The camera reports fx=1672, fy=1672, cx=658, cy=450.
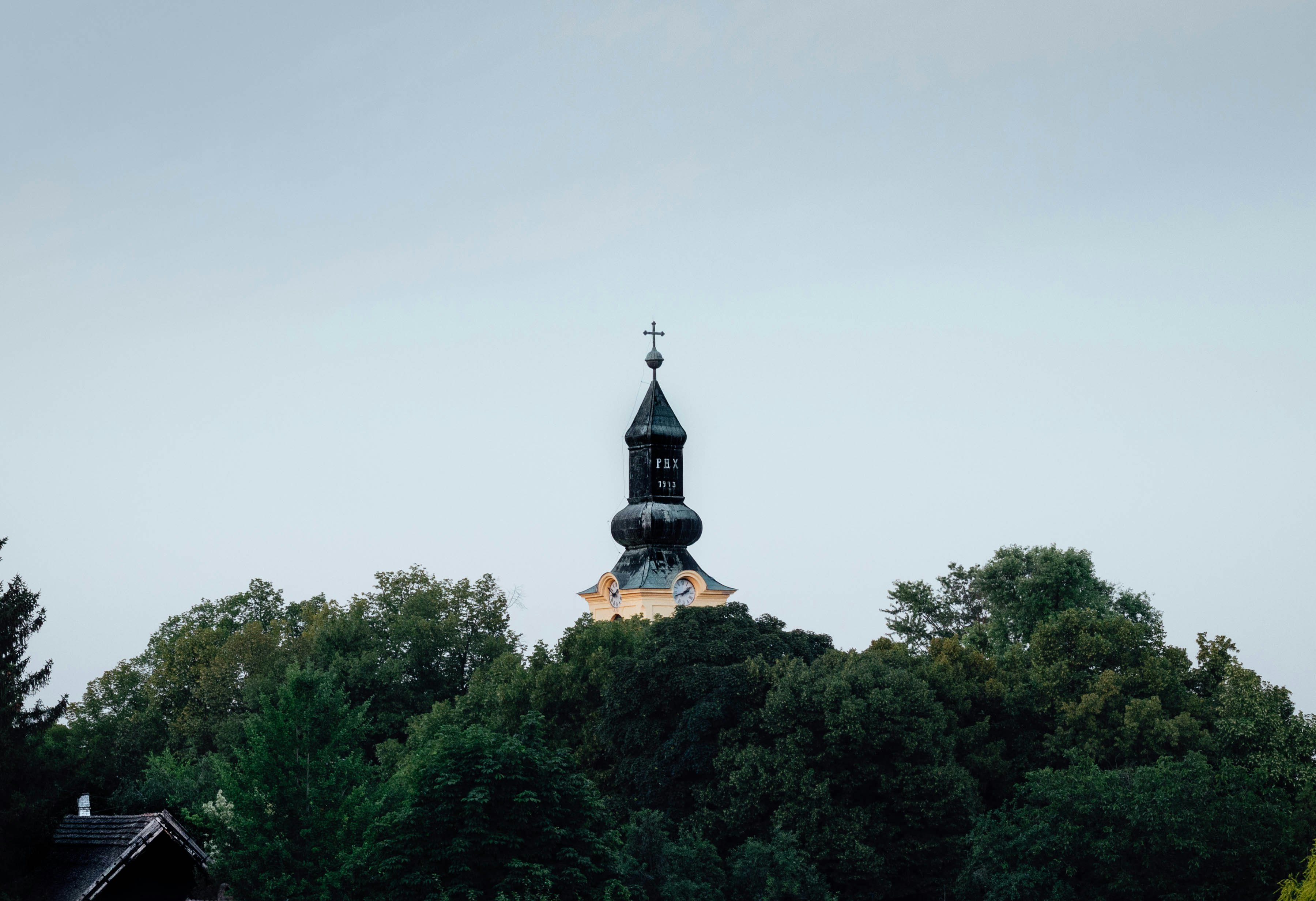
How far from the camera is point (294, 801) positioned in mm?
36062

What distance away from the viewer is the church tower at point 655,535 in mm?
76375

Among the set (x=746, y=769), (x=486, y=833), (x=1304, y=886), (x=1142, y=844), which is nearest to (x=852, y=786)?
(x=746, y=769)

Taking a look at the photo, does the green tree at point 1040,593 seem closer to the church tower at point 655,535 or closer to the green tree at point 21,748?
the church tower at point 655,535

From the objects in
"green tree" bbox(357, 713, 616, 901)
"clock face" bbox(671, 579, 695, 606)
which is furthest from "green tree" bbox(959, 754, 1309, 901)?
"clock face" bbox(671, 579, 695, 606)

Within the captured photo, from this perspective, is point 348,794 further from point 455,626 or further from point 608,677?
point 455,626

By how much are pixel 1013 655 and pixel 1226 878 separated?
603 inches

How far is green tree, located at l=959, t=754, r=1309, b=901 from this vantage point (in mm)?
44031

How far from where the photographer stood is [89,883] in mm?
35188

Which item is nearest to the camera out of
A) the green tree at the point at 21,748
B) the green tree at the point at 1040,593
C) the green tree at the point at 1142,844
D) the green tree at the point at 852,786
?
the green tree at the point at 21,748

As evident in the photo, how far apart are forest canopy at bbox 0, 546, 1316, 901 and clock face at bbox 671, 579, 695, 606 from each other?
439 inches

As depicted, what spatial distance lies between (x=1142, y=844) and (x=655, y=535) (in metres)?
36.6

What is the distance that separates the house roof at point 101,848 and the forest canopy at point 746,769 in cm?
75

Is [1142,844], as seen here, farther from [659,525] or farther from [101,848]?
[659,525]

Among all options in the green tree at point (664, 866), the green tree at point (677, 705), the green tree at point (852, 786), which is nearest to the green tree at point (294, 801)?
the green tree at point (664, 866)
